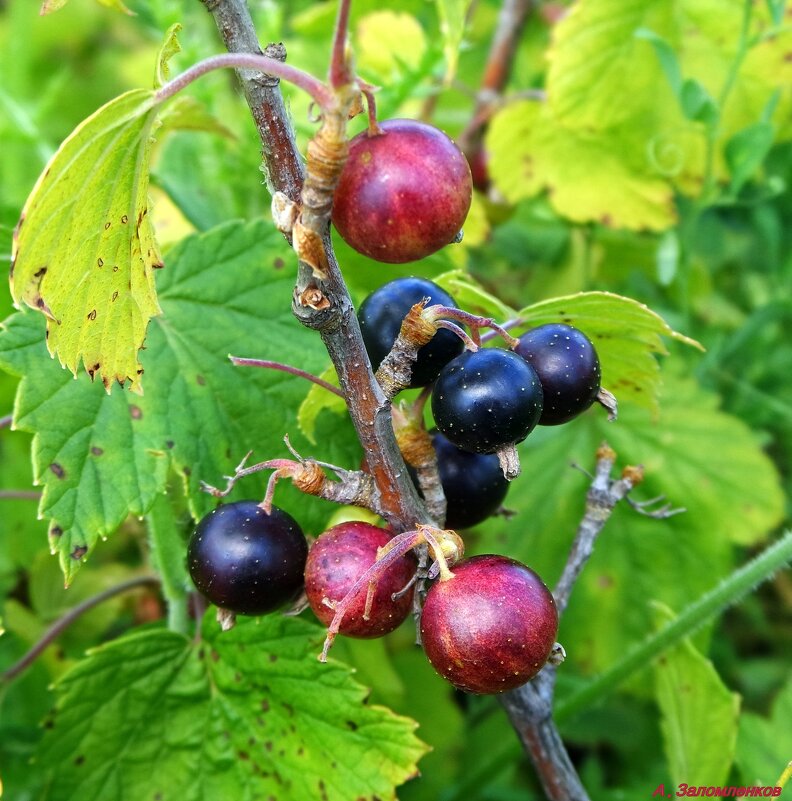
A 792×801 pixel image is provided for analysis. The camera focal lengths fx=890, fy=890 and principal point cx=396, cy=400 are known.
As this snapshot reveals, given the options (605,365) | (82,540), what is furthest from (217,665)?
(605,365)

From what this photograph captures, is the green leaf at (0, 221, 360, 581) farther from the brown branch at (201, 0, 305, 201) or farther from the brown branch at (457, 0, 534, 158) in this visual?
the brown branch at (457, 0, 534, 158)

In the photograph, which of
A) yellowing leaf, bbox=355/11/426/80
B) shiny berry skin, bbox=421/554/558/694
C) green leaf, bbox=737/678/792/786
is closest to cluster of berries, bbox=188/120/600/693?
shiny berry skin, bbox=421/554/558/694

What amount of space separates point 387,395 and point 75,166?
16.6 inches

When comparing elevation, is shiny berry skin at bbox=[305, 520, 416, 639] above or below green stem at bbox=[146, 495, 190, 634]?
above

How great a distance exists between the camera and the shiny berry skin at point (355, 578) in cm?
105

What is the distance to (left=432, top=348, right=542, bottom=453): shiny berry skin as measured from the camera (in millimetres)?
976

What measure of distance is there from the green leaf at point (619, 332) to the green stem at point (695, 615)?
12.3 inches

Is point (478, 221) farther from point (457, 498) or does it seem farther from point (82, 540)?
point (82, 540)

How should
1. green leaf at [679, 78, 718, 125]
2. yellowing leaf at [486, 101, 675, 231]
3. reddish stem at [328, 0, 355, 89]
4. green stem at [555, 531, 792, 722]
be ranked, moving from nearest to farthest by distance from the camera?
reddish stem at [328, 0, 355, 89]
green stem at [555, 531, 792, 722]
green leaf at [679, 78, 718, 125]
yellowing leaf at [486, 101, 675, 231]

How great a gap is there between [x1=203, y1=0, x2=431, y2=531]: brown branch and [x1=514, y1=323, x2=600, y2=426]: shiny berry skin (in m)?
0.19

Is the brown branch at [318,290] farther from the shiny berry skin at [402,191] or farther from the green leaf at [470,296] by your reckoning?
the green leaf at [470,296]

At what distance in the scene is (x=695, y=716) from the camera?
147cm

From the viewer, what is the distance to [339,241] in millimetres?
1771

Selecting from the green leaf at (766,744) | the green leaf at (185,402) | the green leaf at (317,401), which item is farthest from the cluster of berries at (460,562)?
the green leaf at (766,744)
